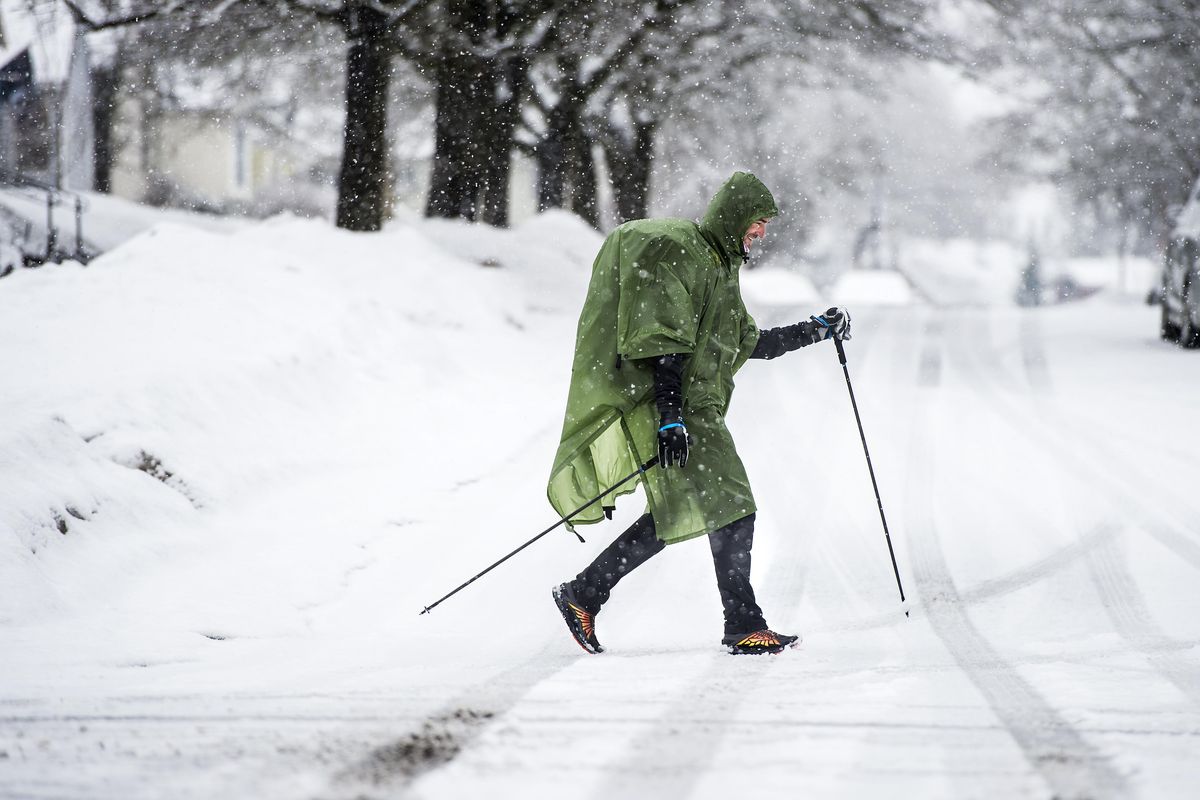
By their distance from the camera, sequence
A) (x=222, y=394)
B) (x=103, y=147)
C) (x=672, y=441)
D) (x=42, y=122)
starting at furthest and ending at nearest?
1. (x=103, y=147)
2. (x=42, y=122)
3. (x=222, y=394)
4. (x=672, y=441)

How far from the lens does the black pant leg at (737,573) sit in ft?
14.3

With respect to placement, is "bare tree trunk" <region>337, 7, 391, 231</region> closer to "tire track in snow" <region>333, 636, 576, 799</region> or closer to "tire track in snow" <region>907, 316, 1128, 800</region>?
"tire track in snow" <region>907, 316, 1128, 800</region>

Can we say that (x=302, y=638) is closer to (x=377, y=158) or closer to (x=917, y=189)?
(x=377, y=158)

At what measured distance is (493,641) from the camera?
184 inches

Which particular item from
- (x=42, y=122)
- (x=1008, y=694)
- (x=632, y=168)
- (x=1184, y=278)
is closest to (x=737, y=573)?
(x=1008, y=694)

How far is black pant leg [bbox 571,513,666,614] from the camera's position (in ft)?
14.6

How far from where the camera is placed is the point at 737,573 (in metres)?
4.38

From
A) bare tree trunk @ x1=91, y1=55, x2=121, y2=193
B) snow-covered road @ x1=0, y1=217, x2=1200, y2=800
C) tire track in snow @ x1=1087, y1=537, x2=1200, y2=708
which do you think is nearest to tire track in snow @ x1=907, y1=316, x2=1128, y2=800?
snow-covered road @ x1=0, y1=217, x2=1200, y2=800

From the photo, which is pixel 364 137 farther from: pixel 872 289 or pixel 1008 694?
pixel 872 289

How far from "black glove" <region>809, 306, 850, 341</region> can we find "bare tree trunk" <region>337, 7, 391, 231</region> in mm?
10096

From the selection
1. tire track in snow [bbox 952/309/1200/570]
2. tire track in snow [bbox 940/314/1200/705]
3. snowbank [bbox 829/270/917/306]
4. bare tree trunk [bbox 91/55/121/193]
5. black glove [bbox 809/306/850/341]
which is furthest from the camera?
bare tree trunk [bbox 91/55/121/193]

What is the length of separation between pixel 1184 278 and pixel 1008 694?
11.7m

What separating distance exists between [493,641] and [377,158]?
1057 centimetres

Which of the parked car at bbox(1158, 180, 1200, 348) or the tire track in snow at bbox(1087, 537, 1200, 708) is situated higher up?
the parked car at bbox(1158, 180, 1200, 348)
